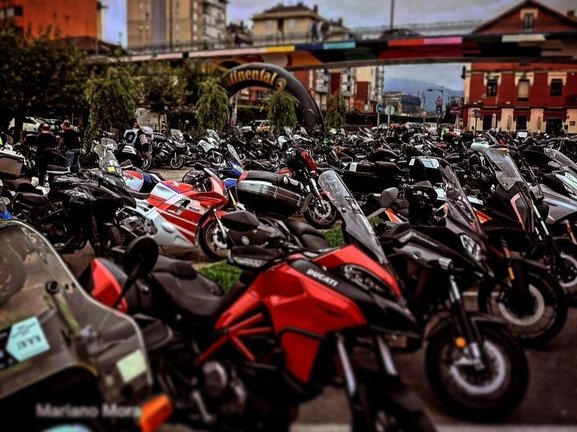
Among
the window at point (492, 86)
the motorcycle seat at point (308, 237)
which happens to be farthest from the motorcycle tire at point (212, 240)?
the window at point (492, 86)

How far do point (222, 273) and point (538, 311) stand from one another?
114 inches

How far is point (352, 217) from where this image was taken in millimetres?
4117

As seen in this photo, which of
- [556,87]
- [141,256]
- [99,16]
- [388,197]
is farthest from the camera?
[99,16]

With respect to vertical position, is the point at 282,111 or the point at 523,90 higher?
the point at 523,90

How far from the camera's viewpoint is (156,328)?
3141 mm

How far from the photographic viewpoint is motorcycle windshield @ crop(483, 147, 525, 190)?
5504 millimetres

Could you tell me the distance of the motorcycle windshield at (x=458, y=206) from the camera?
181 inches

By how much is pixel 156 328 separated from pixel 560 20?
33.8m

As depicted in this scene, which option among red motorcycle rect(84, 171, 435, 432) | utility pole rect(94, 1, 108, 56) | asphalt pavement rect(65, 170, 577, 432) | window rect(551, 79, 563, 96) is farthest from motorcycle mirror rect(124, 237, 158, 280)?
utility pole rect(94, 1, 108, 56)

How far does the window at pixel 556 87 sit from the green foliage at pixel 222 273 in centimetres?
2797

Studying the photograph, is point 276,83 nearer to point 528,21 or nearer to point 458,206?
point 528,21

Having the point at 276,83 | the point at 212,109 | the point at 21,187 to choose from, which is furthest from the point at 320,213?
the point at 276,83

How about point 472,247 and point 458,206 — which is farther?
point 458,206

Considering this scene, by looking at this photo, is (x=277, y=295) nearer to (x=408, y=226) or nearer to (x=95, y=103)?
(x=408, y=226)
